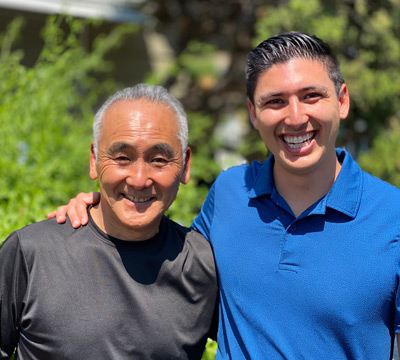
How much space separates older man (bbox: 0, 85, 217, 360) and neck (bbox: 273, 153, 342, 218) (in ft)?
1.39

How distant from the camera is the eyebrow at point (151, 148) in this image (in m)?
2.16

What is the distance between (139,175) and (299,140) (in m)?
0.63

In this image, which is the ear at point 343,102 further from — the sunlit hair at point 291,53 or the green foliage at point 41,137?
the green foliage at point 41,137

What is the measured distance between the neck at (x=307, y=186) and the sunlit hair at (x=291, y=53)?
32 cm

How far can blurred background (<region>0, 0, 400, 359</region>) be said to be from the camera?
422 centimetres

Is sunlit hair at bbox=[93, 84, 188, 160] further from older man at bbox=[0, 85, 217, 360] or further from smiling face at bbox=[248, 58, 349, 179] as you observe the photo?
smiling face at bbox=[248, 58, 349, 179]

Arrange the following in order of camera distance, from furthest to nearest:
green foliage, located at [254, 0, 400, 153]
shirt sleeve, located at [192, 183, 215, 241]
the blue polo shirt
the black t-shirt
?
green foliage, located at [254, 0, 400, 153]
shirt sleeve, located at [192, 183, 215, 241]
the black t-shirt
the blue polo shirt

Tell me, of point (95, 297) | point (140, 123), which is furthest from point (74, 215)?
point (140, 123)

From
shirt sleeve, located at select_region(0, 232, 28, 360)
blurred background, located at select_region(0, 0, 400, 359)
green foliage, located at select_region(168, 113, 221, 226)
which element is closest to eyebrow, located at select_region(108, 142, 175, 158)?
shirt sleeve, located at select_region(0, 232, 28, 360)

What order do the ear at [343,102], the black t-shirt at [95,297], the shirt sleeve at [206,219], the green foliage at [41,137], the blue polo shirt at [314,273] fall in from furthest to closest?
the green foliage at [41,137] < the shirt sleeve at [206,219] < the ear at [343,102] < the black t-shirt at [95,297] < the blue polo shirt at [314,273]

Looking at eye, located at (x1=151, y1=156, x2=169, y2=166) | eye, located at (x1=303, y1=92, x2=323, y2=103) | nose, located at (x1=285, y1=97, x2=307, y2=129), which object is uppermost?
eye, located at (x1=303, y1=92, x2=323, y2=103)

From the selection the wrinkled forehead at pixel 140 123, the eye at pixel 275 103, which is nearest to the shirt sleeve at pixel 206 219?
the wrinkled forehead at pixel 140 123

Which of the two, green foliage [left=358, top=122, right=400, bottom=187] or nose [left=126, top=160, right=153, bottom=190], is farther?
green foliage [left=358, top=122, right=400, bottom=187]

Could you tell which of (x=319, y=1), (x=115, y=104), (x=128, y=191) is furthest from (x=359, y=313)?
(x=319, y=1)
